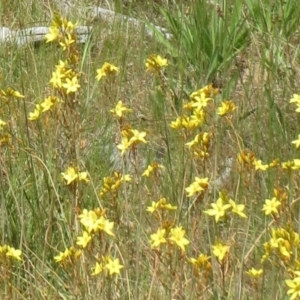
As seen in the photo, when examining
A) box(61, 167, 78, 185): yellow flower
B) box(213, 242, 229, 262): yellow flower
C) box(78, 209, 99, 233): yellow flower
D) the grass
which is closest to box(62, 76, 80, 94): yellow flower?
the grass

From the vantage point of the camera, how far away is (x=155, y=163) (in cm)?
174

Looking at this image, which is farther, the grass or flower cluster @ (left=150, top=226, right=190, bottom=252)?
the grass

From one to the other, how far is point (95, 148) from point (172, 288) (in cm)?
116

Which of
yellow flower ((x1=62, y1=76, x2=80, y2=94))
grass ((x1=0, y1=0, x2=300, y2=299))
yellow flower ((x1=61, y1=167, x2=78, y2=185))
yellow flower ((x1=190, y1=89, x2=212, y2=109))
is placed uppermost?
yellow flower ((x1=62, y1=76, x2=80, y2=94))

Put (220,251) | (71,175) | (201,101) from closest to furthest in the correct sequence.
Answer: (220,251), (71,175), (201,101)

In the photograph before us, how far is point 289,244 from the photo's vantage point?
144 cm

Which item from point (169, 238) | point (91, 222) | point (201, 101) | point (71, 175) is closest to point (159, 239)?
point (169, 238)

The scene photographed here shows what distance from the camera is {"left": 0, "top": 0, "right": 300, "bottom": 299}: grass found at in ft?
5.33

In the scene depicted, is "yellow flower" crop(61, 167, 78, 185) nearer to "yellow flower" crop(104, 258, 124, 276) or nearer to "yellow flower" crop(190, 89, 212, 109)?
"yellow flower" crop(104, 258, 124, 276)

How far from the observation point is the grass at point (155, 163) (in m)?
1.62

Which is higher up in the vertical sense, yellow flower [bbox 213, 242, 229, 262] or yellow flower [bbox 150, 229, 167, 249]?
yellow flower [bbox 150, 229, 167, 249]

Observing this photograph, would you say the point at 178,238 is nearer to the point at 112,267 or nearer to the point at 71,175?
the point at 112,267

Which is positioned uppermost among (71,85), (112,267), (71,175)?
(71,85)

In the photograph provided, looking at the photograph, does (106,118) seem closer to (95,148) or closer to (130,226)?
(95,148)
